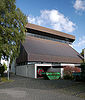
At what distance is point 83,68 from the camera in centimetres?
1484

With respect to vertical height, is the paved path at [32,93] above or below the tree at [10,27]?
below

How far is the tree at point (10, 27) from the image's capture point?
1761 centimetres

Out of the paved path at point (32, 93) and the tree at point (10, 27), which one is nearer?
the paved path at point (32, 93)

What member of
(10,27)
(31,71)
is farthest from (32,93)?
(31,71)

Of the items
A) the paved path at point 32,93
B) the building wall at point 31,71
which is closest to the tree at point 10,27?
the building wall at point 31,71

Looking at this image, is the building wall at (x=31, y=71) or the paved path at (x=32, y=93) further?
the building wall at (x=31, y=71)

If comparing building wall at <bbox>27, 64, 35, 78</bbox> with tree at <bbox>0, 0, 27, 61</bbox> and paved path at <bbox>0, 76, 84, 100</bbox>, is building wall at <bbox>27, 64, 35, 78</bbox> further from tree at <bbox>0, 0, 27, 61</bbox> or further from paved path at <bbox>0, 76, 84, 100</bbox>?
paved path at <bbox>0, 76, 84, 100</bbox>

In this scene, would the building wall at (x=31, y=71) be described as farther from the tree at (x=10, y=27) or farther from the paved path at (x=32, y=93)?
the paved path at (x=32, y=93)

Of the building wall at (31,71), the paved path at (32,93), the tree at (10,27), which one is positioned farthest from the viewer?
the building wall at (31,71)

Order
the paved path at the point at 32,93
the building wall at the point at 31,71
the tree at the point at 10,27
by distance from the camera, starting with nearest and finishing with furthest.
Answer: the paved path at the point at 32,93, the tree at the point at 10,27, the building wall at the point at 31,71

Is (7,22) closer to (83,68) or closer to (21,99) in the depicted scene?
(83,68)

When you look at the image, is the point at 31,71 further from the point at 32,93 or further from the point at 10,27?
the point at 32,93

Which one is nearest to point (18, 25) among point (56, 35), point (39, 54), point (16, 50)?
point (16, 50)

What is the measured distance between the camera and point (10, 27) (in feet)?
61.6
